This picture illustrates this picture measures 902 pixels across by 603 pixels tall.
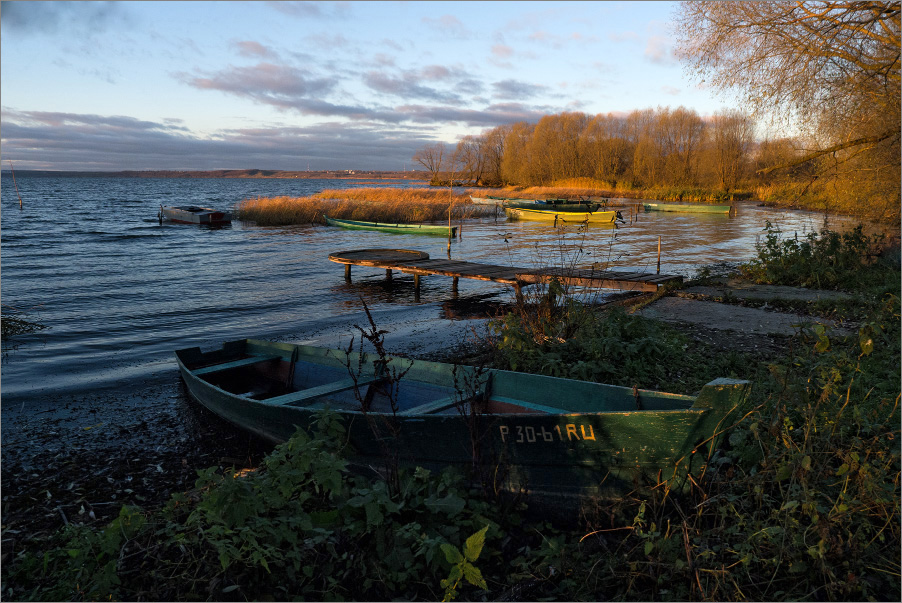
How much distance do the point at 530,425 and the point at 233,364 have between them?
5.40 m

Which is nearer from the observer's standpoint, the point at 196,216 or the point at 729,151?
the point at 196,216

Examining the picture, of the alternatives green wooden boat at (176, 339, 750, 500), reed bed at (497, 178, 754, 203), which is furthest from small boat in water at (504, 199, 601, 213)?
green wooden boat at (176, 339, 750, 500)

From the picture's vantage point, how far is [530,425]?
4355 millimetres

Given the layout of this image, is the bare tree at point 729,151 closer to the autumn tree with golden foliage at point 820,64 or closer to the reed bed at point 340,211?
the reed bed at point 340,211

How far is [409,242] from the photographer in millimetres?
31859

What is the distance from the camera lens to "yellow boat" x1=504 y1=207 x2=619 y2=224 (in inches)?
1586

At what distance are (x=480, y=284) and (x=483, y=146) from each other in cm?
7885

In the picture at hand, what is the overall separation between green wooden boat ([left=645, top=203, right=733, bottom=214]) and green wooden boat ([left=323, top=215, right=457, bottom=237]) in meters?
27.3

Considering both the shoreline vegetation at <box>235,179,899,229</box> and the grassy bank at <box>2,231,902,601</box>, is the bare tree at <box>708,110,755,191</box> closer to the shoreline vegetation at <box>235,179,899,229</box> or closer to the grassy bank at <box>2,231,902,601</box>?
the shoreline vegetation at <box>235,179,899,229</box>

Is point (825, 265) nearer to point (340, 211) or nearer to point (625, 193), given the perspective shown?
point (340, 211)

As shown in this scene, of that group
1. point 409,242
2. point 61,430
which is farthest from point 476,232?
point 61,430

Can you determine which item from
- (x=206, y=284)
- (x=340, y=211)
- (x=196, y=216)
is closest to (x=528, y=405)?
(x=206, y=284)

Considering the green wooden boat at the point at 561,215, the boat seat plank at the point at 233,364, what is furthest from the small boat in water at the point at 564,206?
the boat seat plank at the point at 233,364

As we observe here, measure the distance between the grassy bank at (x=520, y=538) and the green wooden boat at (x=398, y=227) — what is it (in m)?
26.8
